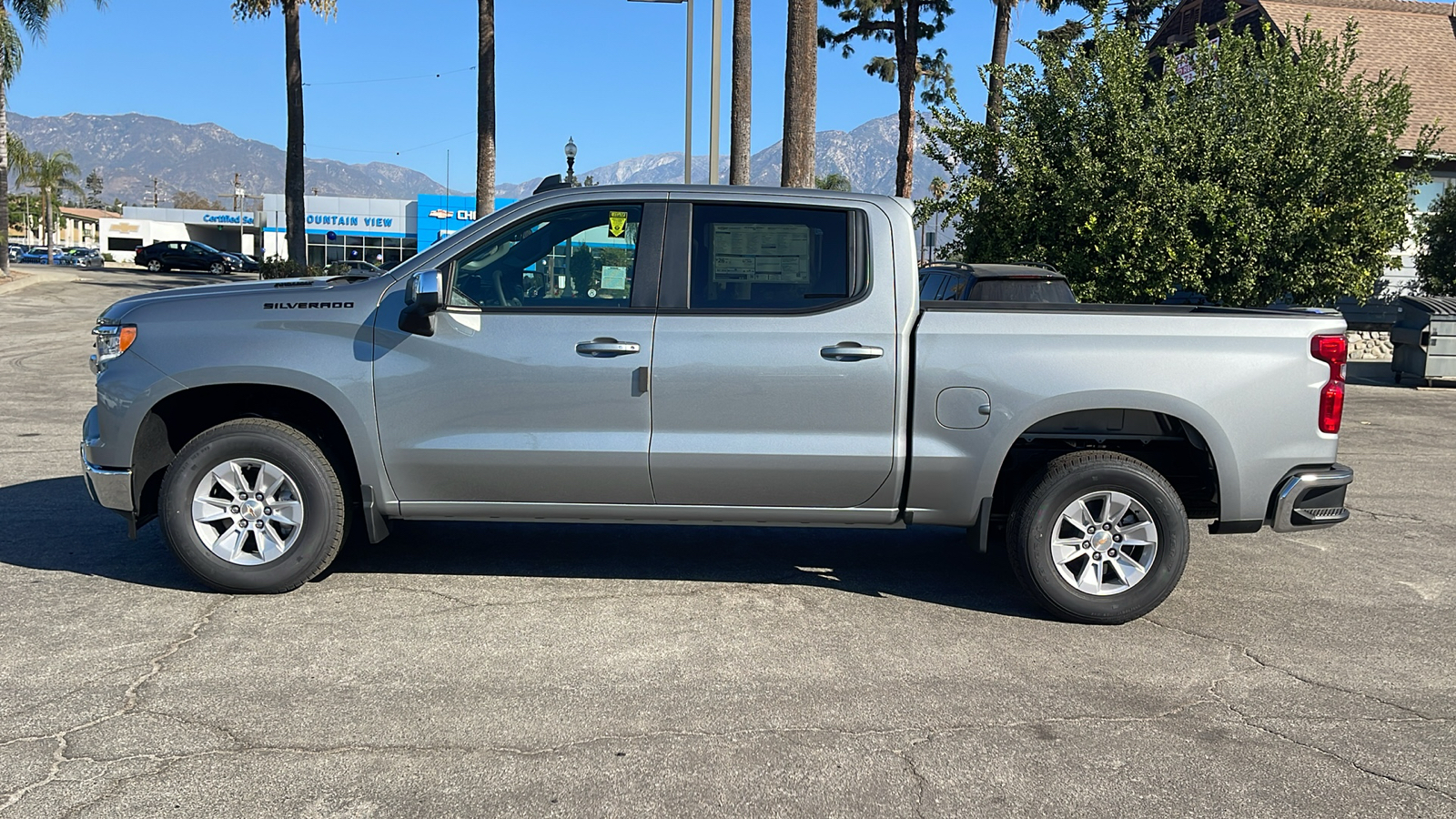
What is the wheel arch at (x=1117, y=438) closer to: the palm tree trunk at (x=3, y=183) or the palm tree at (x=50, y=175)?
the palm tree trunk at (x=3, y=183)

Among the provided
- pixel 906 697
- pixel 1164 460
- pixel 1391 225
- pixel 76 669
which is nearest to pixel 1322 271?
pixel 1391 225

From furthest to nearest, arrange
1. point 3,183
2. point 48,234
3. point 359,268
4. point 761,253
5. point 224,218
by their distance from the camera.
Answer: point 224,218 → point 48,234 → point 3,183 → point 359,268 → point 761,253

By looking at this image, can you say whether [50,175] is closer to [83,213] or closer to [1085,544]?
[83,213]

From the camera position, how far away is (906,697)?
14.7 ft

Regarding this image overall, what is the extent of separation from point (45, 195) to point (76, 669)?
327 ft

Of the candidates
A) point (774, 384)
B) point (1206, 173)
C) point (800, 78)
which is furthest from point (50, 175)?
point (774, 384)

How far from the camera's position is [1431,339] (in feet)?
57.3

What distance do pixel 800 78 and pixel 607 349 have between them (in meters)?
10.9

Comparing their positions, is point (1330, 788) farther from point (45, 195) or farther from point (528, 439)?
point (45, 195)

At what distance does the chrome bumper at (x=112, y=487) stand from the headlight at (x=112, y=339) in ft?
1.64

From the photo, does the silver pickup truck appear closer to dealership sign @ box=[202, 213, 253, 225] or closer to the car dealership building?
the car dealership building

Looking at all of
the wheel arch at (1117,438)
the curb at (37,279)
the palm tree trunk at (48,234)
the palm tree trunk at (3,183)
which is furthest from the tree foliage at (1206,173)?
the palm tree trunk at (48,234)

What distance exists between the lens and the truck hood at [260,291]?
5.54 metres

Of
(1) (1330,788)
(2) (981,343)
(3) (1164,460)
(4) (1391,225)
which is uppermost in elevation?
(4) (1391,225)
